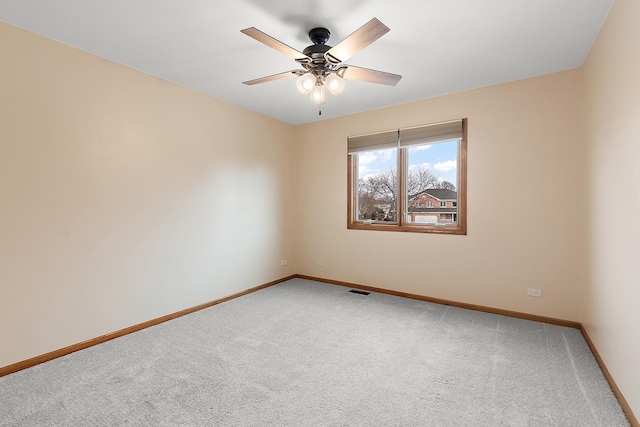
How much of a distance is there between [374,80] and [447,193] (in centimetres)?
205

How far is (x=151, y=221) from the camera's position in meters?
3.24

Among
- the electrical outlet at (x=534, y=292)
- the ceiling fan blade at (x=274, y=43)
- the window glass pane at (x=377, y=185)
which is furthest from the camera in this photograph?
the window glass pane at (x=377, y=185)

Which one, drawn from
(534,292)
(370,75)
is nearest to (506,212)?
(534,292)

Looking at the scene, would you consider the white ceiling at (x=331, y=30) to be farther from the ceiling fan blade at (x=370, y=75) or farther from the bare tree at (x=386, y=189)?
the bare tree at (x=386, y=189)

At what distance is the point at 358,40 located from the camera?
1.96 m

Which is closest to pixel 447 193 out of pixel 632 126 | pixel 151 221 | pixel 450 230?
pixel 450 230

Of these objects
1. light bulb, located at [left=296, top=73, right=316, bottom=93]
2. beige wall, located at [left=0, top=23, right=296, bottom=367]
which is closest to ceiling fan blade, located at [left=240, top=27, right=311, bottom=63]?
light bulb, located at [left=296, top=73, right=316, bottom=93]

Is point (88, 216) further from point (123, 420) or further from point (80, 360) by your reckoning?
point (123, 420)

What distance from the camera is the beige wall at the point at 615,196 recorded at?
173 cm

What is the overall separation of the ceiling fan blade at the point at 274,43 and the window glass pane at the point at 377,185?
2.41 m

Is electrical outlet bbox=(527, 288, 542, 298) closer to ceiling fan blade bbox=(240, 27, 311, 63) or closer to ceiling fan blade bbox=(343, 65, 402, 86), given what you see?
ceiling fan blade bbox=(343, 65, 402, 86)

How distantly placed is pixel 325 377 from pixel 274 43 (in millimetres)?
2407

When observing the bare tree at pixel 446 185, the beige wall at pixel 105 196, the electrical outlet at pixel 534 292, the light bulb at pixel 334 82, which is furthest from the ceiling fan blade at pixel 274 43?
the electrical outlet at pixel 534 292

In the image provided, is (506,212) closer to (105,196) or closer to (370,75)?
(370,75)
